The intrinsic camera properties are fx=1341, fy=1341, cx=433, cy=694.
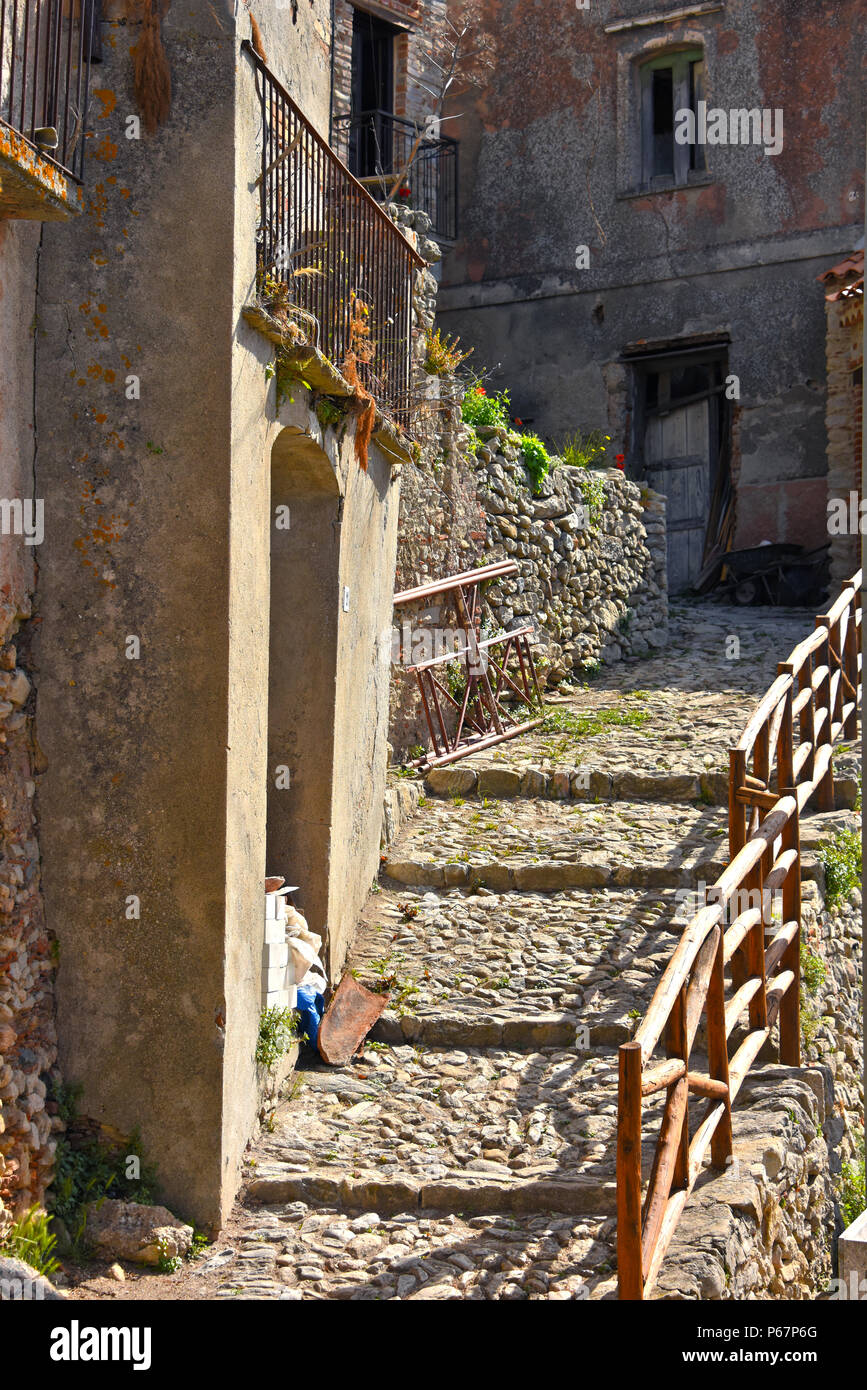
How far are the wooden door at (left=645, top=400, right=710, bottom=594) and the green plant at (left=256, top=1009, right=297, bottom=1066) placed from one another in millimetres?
11843

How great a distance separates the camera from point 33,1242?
Answer: 14.9 feet

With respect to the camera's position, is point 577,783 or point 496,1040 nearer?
A: point 496,1040

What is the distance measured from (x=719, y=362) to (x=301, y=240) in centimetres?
1145

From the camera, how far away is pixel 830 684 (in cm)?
845

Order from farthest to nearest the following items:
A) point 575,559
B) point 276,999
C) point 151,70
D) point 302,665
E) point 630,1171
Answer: point 575,559, point 302,665, point 276,999, point 151,70, point 630,1171

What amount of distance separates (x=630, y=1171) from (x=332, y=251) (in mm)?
5009

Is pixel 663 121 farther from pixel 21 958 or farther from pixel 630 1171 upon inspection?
pixel 630 1171

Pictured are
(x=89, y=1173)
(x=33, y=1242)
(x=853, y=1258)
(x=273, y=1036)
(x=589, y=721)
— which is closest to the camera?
(x=853, y=1258)

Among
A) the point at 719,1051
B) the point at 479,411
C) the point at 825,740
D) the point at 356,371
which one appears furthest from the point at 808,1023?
the point at 479,411

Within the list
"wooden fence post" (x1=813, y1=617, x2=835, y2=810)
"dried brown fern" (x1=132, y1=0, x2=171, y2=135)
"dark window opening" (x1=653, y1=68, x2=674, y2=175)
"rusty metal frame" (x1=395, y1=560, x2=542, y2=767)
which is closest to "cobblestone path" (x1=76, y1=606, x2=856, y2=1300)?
"wooden fence post" (x1=813, y1=617, x2=835, y2=810)

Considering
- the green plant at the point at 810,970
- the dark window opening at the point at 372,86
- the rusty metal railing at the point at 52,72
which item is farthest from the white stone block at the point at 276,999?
the dark window opening at the point at 372,86

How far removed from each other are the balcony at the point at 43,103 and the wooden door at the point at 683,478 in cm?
1267
